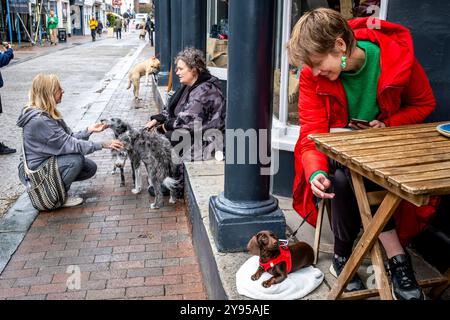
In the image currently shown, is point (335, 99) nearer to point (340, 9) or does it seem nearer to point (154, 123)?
point (340, 9)

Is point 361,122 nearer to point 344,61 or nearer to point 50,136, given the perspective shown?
point 344,61

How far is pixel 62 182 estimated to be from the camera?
4520mm

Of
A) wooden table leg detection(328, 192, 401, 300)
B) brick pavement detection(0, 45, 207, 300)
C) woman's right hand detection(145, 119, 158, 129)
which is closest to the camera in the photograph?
wooden table leg detection(328, 192, 401, 300)

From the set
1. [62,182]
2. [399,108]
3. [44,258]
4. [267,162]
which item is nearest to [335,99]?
[399,108]

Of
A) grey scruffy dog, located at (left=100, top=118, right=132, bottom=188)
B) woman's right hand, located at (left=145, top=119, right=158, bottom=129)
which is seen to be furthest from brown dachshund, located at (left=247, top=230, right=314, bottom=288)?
woman's right hand, located at (left=145, top=119, right=158, bottom=129)

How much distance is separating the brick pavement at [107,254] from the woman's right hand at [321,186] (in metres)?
1.27

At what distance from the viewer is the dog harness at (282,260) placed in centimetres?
238

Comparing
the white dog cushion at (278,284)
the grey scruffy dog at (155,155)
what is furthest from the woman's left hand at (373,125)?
the grey scruffy dog at (155,155)

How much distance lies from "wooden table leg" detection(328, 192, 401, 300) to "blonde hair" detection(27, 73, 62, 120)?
3.19 m

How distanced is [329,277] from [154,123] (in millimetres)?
2906

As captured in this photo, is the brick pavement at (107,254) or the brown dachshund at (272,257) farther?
the brick pavement at (107,254)

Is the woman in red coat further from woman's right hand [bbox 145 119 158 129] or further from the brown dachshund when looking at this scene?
woman's right hand [bbox 145 119 158 129]

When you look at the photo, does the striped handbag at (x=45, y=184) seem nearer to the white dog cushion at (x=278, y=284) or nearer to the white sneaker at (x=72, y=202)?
the white sneaker at (x=72, y=202)

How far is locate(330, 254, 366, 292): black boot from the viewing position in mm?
2479
